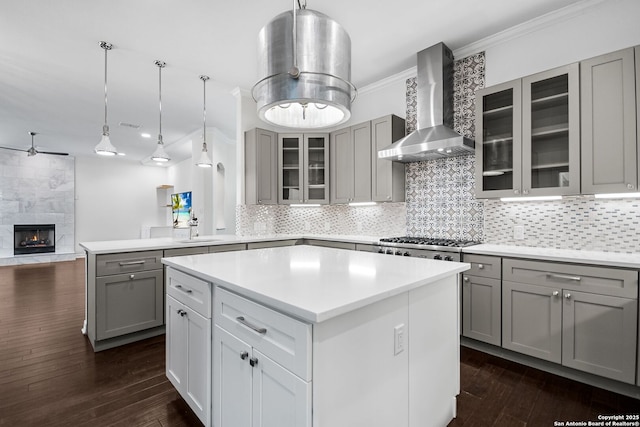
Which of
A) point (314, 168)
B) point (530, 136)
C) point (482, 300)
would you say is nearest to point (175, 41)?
point (314, 168)

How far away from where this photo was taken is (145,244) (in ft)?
9.98

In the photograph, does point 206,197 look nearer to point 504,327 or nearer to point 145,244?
point 145,244

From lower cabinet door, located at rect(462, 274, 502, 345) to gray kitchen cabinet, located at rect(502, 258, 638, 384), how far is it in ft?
0.17

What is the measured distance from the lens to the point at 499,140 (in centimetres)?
279

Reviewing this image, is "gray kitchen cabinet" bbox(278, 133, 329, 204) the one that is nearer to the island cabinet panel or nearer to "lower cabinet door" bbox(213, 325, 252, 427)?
the island cabinet panel

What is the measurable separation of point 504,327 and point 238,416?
2.17 m

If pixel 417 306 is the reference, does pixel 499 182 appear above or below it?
above

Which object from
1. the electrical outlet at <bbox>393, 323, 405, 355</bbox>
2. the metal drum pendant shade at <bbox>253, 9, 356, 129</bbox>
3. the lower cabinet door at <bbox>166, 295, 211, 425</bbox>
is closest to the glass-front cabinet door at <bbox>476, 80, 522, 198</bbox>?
the electrical outlet at <bbox>393, 323, 405, 355</bbox>

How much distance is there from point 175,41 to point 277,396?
3.37 metres

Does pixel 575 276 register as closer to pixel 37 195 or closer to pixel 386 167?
pixel 386 167

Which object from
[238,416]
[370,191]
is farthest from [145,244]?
[370,191]

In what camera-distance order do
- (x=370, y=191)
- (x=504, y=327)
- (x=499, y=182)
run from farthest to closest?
(x=370, y=191), (x=499, y=182), (x=504, y=327)

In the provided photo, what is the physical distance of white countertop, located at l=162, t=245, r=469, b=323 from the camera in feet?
3.36

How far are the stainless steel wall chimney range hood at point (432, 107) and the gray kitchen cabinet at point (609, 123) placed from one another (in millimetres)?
896
